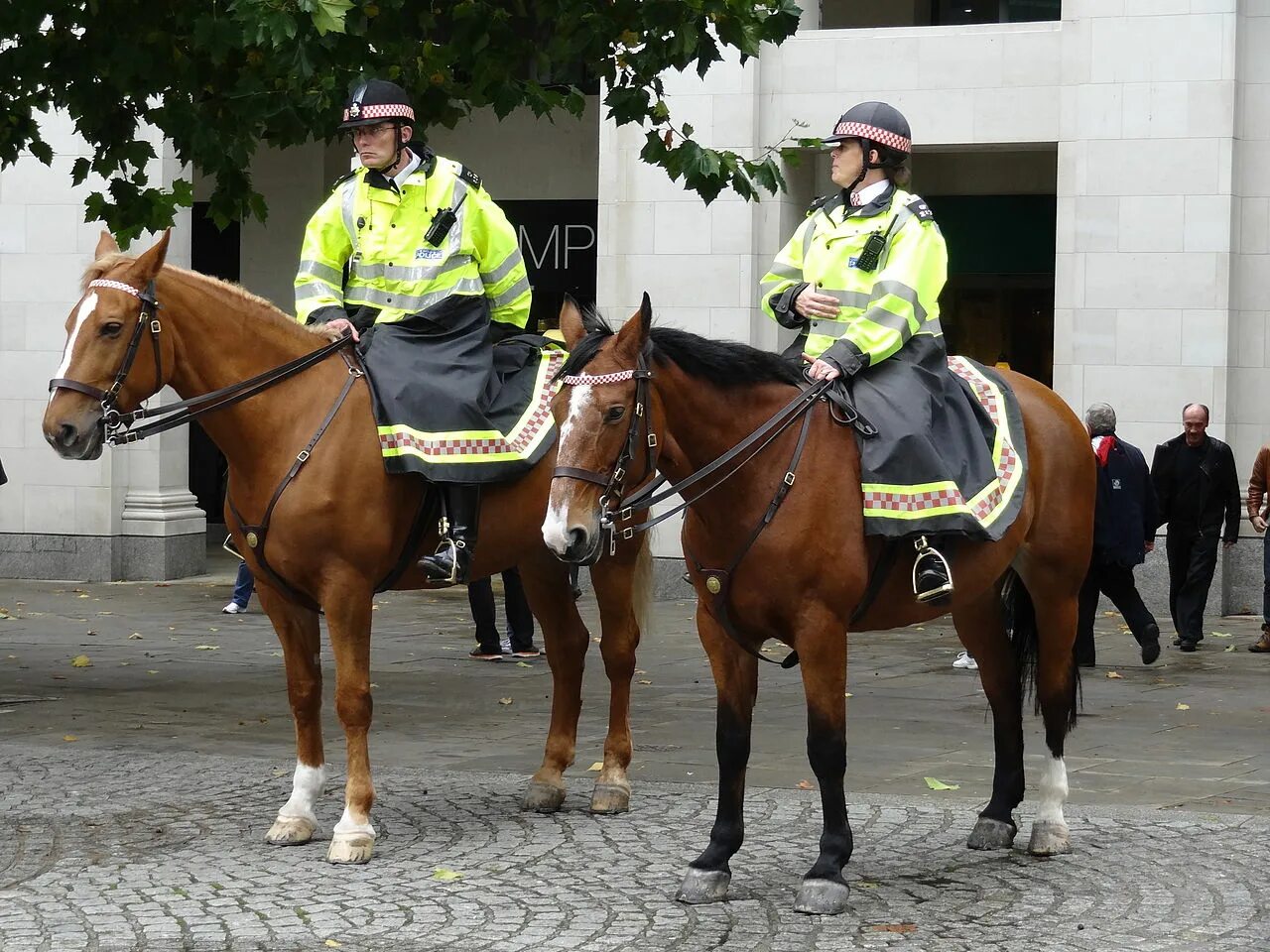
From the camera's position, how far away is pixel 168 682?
13.1 meters

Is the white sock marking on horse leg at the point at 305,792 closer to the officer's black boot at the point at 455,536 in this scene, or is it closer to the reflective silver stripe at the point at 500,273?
the officer's black boot at the point at 455,536

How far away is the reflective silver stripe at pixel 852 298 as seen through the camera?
7.32m

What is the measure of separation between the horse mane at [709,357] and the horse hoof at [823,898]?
176 cm

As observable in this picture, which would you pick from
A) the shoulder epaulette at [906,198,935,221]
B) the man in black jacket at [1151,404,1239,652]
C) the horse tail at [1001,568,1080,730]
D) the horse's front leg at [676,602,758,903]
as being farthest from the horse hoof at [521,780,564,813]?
the man in black jacket at [1151,404,1239,652]

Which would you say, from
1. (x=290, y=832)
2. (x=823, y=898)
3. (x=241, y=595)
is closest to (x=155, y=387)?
(x=290, y=832)

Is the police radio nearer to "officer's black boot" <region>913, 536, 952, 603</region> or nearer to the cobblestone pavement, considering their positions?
the cobblestone pavement

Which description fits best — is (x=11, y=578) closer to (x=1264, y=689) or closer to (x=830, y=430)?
(x=1264, y=689)

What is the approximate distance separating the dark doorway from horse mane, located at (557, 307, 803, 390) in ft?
58.4

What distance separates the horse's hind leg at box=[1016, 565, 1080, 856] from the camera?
306 inches

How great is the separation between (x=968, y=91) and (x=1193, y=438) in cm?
431

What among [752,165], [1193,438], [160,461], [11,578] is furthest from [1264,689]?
[11,578]

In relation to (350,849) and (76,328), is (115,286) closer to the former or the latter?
(76,328)

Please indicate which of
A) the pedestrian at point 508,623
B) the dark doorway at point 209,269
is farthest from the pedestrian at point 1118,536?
the dark doorway at point 209,269

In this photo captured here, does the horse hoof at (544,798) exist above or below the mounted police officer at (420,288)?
below
